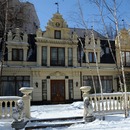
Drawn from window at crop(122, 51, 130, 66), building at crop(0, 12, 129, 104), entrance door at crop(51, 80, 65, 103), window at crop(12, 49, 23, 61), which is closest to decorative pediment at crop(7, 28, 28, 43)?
building at crop(0, 12, 129, 104)

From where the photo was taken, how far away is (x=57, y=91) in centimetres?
2127

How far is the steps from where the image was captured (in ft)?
29.3

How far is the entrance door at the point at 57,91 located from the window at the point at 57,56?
5.87 ft

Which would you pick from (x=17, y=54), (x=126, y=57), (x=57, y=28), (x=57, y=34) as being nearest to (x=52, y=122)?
(x=17, y=54)

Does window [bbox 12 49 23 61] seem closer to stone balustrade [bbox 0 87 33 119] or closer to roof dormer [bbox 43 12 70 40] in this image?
roof dormer [bbox 43 12 70 40]

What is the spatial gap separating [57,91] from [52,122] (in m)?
11.5

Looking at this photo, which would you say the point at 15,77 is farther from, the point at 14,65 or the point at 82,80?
the point at 82,80

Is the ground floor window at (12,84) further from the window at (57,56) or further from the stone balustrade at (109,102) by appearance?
the stone balustrade at (109,102)

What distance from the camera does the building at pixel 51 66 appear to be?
20.0 m

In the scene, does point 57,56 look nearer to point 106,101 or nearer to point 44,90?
point 44,90

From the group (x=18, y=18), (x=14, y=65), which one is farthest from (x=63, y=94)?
(x=18, y=18)

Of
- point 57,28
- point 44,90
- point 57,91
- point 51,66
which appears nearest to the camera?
point 44,90

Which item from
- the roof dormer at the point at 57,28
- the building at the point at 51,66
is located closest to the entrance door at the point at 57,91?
the building at the point at 51,66

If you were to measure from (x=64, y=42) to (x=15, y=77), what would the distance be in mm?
5879
